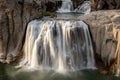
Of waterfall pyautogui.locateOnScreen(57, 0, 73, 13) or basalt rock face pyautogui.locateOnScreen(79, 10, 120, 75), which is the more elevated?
waterfall pyautogui.locateOnScreen(57, 0, 73, 13)

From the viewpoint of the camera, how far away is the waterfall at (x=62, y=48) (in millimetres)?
15164

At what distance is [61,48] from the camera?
15289 mm

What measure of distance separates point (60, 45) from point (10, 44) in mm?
3217

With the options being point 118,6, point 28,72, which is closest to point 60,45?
point 28,72

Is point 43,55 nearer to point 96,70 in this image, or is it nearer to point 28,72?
point 28,72

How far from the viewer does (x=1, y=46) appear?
15.9m

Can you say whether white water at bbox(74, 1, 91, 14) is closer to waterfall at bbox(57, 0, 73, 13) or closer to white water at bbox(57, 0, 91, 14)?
white water at bbox(57, 0, 91, 14)

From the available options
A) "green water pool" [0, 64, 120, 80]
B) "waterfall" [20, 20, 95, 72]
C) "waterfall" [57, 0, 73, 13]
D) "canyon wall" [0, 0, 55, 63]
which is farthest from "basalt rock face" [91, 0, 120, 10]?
"green water pool" [0, 64, 120, 80]

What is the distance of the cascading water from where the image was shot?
597 inches

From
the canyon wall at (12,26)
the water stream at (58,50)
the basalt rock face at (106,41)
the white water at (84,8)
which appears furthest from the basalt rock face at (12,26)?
the white water at (84,8)

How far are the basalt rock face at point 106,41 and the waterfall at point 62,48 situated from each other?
42 centimetres

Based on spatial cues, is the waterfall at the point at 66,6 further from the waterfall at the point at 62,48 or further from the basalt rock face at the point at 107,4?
the waterfall at the point at 62,48

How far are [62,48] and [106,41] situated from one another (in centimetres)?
260

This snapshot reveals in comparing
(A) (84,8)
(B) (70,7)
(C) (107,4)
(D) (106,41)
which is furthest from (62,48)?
(B) (70,7)
